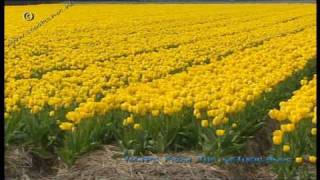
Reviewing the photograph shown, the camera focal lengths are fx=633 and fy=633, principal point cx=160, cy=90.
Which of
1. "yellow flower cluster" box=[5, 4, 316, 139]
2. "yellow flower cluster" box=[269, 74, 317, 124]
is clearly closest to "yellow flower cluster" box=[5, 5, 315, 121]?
"yellow flower cluster" box=[5, 4, 316, 139]

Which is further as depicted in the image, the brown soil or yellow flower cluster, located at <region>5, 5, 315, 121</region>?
yellow flower cluster, located at <region>5, 5, 315, 121</region>

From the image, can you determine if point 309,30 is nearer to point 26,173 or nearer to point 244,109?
point 244,109

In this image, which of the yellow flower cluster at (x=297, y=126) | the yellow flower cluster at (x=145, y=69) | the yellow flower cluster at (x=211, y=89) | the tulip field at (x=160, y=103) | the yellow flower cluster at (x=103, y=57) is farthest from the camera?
the yellow flower cluster at (x=103, y=57)

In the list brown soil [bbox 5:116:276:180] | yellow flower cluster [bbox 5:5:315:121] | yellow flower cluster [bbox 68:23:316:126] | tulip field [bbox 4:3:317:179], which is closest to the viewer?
brown soil [bbox 5:116:276:180]

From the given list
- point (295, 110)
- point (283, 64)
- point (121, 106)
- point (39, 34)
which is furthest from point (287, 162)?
point (39, 34)

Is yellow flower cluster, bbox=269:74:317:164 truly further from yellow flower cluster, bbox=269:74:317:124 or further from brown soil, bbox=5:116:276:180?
brown soil, bbox=5:116:276:180

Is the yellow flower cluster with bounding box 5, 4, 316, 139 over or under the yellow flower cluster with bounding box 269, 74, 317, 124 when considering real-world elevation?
under

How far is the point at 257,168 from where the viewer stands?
5.78m

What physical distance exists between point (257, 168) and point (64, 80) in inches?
156

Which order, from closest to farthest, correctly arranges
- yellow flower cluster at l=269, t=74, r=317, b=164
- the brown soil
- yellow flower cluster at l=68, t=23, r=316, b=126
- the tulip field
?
the brown soil < yellow flower cluster at l=269, t=74, r=317, b=164 < the tulip field < yellow flower cluster at l=68, t=23, r=316, b=126

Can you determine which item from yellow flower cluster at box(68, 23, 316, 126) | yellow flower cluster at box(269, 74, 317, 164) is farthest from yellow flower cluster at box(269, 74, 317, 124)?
yellow flower cluster at box(68, 23, 316, 126)

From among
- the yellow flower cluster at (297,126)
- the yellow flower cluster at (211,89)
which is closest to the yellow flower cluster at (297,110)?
the yellow flower cluster at (297,126)

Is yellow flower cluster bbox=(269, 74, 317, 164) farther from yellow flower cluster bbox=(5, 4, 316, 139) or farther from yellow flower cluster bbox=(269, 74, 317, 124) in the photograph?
yellow flower cluster bbox=(5, 4, 316, 139)

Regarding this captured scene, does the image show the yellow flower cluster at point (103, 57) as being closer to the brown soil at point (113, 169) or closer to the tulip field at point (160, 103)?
the tulip field at point (160, 103)
